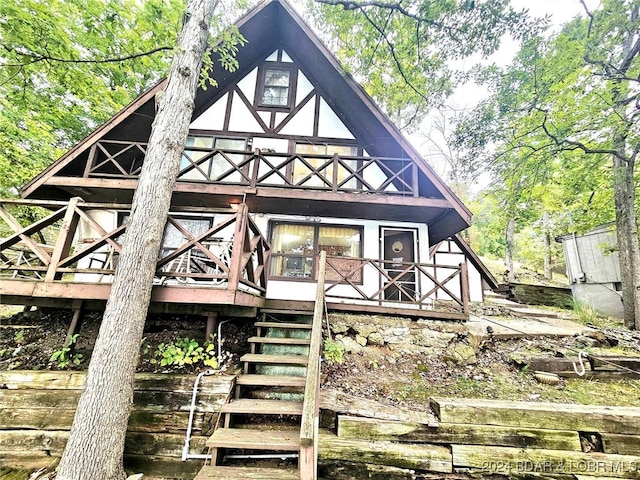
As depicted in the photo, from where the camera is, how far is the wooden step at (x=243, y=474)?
2.48m

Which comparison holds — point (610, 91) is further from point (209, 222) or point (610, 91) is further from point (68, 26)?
point (68, 26)

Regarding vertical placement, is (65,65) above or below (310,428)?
above

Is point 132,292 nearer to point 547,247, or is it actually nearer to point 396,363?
point 396,363

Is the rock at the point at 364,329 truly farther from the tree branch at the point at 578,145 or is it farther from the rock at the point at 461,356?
the tree branch at the point at 578,145

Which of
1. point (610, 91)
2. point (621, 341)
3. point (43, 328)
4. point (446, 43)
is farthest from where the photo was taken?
point (610, 91)

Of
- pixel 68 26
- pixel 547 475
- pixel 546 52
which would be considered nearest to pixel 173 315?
pixel 547 475

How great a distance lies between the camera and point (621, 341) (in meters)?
5.39

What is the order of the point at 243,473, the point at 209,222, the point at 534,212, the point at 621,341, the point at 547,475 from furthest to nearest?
1. the point at 534,212
2. the point at 209,222
3. the point at 621,341
4. the point at 547,475
5. the point at 243,473

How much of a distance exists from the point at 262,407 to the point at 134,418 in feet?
5.54

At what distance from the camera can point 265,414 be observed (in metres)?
3.26

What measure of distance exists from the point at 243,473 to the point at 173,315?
3186mm

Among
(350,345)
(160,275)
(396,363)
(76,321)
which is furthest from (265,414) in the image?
(76,321)

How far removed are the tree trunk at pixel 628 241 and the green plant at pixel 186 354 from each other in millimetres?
10602

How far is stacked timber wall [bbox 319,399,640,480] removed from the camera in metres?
3.08
